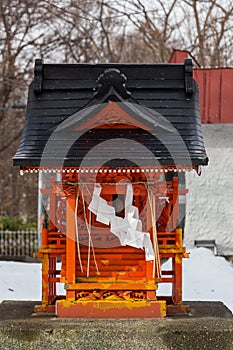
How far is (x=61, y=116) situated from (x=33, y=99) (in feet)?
1.77

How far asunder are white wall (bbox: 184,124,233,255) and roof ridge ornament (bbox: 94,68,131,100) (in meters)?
8.25

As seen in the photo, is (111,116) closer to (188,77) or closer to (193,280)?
(188,77)

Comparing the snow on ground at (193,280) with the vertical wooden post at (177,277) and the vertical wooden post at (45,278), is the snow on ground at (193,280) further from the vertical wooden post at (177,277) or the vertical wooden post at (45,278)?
the vertical wooden post at (45,278)

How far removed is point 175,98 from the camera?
7.60 meters

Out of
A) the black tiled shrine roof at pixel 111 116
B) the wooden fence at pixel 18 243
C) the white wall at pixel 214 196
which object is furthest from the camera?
the wooden fence at pixel 18 243

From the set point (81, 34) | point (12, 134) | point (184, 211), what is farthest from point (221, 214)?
point (12, 134)

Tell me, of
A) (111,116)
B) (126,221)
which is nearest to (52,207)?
(126,221)

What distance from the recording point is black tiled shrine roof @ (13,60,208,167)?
697 cm

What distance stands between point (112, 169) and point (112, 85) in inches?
42.6

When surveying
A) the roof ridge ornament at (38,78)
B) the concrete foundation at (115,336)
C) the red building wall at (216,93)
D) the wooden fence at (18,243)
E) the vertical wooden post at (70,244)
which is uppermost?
the red building wall at (216,93)

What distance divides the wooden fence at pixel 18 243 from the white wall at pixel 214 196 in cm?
781

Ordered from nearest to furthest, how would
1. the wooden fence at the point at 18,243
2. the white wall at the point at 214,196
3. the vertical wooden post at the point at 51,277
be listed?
1. the vertical wooden post at the point at 51,277
2. the white wall at the point at 214,196
3. the wooden fence at the point at 18,243

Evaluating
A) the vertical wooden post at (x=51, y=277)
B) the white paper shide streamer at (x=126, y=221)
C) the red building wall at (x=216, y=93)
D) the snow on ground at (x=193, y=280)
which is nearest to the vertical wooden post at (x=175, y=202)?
the white paper shide streamer at (x=126, y=221)

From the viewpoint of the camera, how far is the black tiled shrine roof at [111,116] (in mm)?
6973
